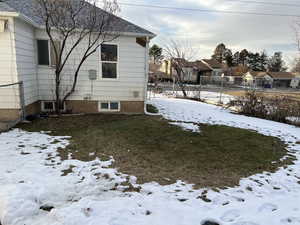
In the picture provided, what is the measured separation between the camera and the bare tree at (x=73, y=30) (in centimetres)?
671

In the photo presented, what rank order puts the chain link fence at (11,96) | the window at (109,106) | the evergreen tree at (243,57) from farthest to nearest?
1. the evergreen tree at (243,57)
2. the window at (109,106)
3. the chain link fence at (11,96)

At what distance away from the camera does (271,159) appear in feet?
14.2

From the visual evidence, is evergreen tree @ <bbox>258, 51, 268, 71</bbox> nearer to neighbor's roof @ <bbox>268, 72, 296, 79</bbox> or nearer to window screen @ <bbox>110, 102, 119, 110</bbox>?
neighbor's roof @ <bbox>268, 72, 296, 79</bbox>

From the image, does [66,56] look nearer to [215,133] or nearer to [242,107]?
[215,133]

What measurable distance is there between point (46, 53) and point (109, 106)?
2.85m

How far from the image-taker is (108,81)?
771 centimetres

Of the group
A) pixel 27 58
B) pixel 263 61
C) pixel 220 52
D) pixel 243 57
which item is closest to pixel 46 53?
pixel 27 58

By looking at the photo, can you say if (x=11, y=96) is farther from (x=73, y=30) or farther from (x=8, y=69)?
(x=73, y=30)

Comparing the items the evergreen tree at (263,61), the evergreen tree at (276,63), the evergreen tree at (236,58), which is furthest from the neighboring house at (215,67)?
the evergreen tree at (276,63)

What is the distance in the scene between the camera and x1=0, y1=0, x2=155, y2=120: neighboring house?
22.1 feet

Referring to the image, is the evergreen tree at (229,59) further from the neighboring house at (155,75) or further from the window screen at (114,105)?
the window screen at (114,105)

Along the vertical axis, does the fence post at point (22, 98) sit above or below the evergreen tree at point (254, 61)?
below

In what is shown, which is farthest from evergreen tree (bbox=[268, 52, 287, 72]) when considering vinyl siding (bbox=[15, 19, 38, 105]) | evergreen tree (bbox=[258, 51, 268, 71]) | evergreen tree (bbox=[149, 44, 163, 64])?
vinyl siding (bbox=[15, 19, 38, 105])

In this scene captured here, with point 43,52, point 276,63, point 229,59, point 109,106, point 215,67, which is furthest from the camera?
point 276,63
